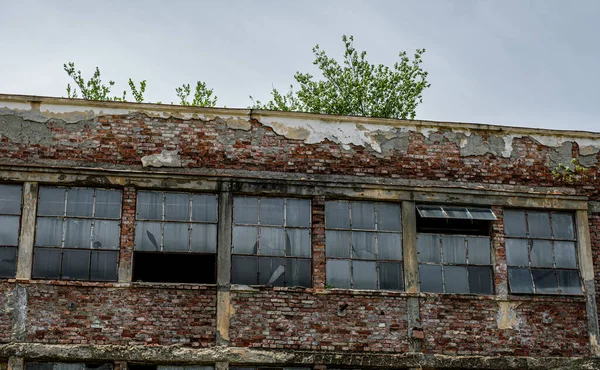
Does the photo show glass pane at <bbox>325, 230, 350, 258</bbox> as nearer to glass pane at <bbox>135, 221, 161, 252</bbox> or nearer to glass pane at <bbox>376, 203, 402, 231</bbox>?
glass pane at <bbox>376, 203, 402, 231</bbox>

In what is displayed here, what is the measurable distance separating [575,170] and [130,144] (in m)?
7.68

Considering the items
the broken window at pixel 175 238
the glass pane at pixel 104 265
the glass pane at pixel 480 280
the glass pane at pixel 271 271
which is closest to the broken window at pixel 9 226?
the glass pane at pixel 104 265

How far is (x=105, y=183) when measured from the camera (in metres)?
13.8

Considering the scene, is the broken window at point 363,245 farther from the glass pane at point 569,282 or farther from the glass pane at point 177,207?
the glass pane at point 569,282

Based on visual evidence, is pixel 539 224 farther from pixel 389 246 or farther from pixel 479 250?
pixel 389 246

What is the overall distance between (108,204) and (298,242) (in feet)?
10.1

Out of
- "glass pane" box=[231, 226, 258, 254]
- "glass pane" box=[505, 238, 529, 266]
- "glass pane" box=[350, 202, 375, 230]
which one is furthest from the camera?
"glass pane" box=[505, 238, 529, 266]

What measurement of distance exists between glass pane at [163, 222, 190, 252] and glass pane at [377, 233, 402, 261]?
3167mm

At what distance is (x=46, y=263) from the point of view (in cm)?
1352

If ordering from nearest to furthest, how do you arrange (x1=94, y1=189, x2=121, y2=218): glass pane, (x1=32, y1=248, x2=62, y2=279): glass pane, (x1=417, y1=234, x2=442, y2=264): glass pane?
(x1=32, y1=248, x2=62, y2=279): glass pane → (x1=94, y1=189, x2=121, y2=218): glass pane → (x1=417, y1=234, x2=442, y2=264): glass pane

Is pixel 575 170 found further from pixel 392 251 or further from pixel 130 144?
pixel 130 144

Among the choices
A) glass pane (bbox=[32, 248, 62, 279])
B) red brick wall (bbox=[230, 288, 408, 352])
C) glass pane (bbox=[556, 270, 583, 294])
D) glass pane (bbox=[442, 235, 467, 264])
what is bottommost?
red brick wall (bbox=[230, 288, 408, 352])

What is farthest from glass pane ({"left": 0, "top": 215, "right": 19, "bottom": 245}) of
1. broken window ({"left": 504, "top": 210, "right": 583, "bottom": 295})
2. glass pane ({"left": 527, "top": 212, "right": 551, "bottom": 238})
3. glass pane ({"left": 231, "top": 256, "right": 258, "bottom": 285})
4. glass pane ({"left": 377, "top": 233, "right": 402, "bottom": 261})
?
glass pane ({"left": 527, "top": 212, "right": 551, "bottom": 238})

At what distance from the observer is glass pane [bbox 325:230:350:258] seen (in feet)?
47.0
